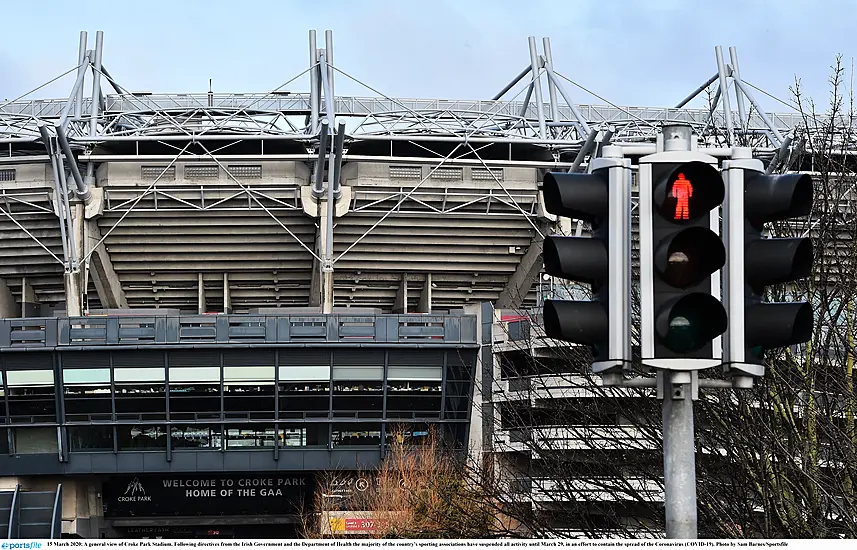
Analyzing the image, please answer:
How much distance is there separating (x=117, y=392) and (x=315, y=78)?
16833 millimetres

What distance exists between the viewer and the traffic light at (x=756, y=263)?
6.20m

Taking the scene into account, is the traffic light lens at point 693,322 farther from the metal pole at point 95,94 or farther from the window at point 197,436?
the window at point 197,436

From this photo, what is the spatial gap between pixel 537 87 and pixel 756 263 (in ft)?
181

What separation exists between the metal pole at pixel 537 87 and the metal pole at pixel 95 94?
1938 cm

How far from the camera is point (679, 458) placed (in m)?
6.04

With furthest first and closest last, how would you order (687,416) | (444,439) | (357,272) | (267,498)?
(357,272)
(267,498)
(444,439)
(687,416)

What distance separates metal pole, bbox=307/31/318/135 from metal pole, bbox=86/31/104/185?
367 inches

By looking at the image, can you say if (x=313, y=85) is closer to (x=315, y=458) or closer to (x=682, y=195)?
(x=315, y=458)

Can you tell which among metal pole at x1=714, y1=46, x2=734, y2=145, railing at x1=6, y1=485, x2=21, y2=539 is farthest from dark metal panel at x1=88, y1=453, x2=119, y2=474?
metal pole at x1=714, y1=46, x2=734, y2=145

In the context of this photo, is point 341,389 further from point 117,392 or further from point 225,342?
point 117,392

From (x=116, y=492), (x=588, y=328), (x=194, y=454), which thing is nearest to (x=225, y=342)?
(x=194, y=454)

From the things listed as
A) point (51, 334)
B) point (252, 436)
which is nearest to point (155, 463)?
point (252, 436)

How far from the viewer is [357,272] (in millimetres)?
65812

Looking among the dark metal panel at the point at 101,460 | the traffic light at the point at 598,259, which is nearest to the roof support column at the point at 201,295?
the dark metal panel at the point at 101,460
